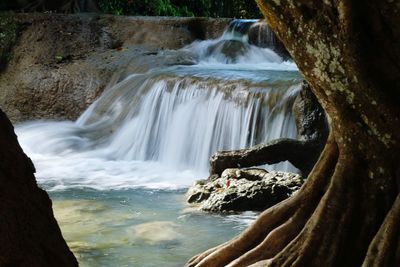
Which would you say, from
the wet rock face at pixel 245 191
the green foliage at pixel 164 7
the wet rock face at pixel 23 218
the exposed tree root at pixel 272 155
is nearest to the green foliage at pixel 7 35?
the green foliage at pixel 164 7

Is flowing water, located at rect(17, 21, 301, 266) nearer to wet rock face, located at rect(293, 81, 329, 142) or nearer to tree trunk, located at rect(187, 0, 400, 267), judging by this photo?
wet rock face, located at rect(293, 81, 329, 142)

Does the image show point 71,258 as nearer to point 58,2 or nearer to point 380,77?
point 380,77

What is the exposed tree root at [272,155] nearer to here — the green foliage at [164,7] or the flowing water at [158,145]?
the flowing water at [158,145]

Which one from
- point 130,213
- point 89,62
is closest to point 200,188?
point 130,213

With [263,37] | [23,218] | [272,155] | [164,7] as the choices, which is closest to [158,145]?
[272,155]

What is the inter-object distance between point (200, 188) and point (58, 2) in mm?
10586

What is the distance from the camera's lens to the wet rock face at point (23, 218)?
243 centimetres

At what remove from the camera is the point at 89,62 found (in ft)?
42.8

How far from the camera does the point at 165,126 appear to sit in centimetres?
1040

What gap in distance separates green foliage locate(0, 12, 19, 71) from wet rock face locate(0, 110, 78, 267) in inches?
450

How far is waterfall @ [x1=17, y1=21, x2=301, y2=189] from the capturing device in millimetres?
9039

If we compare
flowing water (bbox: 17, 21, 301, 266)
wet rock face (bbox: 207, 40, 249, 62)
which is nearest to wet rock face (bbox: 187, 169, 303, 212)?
flowing water (bbox: 17, 21, 301, 266)

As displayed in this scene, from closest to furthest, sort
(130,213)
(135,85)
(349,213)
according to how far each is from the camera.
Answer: (349,213)
(130,213)
(135,85)

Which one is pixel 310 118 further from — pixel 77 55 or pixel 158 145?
pixel 77 55
